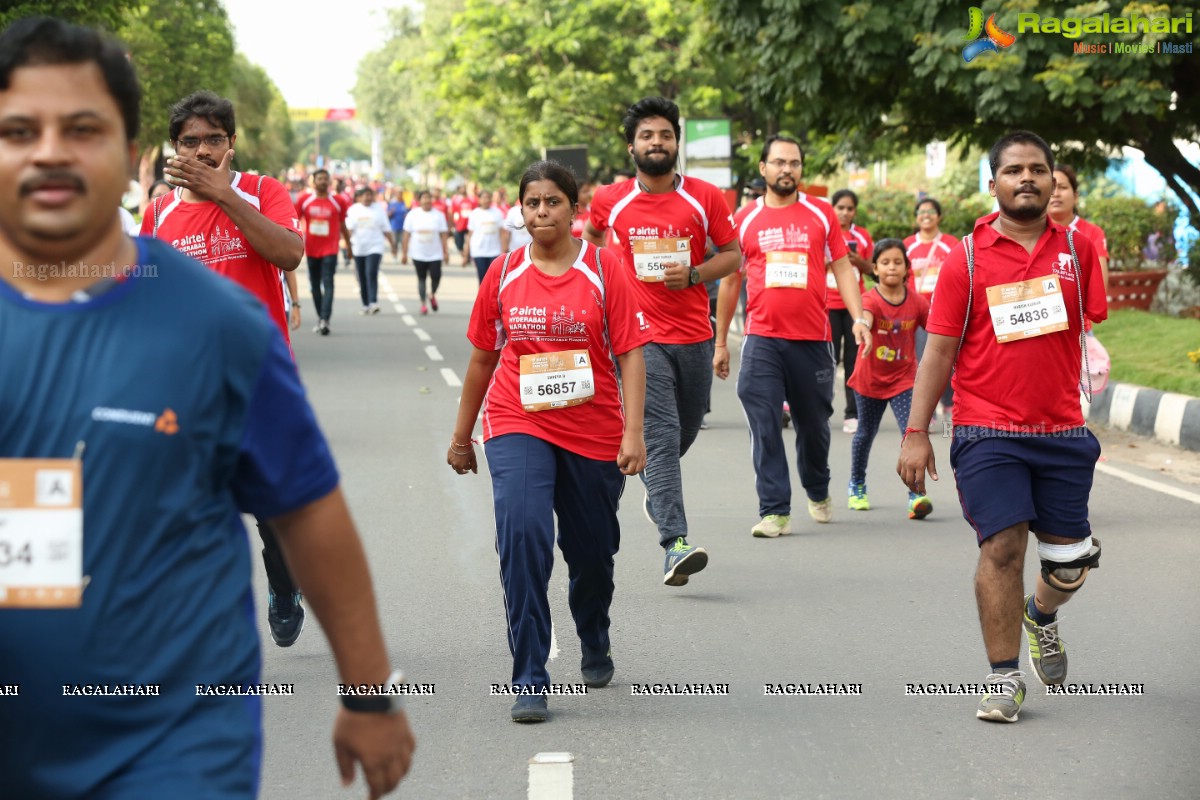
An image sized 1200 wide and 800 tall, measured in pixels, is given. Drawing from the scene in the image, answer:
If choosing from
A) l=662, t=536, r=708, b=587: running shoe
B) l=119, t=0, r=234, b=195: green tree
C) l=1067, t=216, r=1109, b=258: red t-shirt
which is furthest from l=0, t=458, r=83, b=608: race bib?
l=119, t=0, r=234, b=195: green tree

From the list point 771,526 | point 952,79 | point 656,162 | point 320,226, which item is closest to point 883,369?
point 771,526

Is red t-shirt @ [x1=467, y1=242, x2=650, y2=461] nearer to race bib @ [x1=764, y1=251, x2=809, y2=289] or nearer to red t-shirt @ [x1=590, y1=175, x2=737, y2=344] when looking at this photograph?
red t-shirt @ [x1=590, y1=175, x2=737, y2=344]

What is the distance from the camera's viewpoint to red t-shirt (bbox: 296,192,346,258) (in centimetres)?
2095

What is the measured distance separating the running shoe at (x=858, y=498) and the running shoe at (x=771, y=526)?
0.94 m

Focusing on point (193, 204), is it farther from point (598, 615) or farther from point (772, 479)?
point (772, 479)

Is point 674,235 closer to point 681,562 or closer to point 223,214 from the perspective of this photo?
point 681,562

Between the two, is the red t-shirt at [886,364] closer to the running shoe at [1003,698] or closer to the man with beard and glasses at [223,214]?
the running shoe at [1003,698]

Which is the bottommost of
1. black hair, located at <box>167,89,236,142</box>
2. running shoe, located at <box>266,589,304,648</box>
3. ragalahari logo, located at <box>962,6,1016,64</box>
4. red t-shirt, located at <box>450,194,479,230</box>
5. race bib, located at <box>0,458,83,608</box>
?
red t-shirt, located at <box>450,194,479,230</box>

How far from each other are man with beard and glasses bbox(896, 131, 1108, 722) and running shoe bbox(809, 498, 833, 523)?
3.54m

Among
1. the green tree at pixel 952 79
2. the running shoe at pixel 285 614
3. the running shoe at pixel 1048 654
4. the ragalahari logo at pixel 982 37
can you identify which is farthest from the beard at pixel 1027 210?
the ragalahari logo at pixel 982 37

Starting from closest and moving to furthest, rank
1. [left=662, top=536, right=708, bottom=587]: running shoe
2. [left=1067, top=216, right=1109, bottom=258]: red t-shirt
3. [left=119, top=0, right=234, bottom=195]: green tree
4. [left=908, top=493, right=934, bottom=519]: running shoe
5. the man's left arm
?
[left=662, top=536, right=708, bottom=587]: running shoe → the man's left arm → [left=908, top=493, right=934, bottom=519]: running shoe → [left=1067, top=216, right=1109, bottom=258]: red t-shirt → [left=119, top=0, right=234, bottom=195]: green tree

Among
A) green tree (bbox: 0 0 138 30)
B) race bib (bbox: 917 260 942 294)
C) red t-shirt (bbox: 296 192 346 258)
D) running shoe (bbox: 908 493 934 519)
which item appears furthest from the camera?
red t-shirt (bbox: 296 192 346 258)

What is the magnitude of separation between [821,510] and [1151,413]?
13.9 feet

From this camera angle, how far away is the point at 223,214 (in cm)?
603
